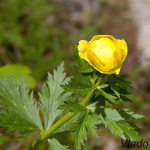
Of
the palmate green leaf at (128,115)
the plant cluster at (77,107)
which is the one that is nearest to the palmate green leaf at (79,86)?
the plant cluster at (77,107)

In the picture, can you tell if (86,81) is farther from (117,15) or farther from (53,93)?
(117,15)

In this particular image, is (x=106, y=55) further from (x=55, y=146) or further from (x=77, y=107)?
(x=55, y=146)

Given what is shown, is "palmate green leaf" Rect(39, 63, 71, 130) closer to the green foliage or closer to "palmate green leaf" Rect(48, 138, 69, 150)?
"palmate green leaf" Rect(48, 138, 69, 150)

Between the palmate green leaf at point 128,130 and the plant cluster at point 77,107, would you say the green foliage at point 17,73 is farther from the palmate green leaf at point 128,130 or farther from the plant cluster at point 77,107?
the palmate green leaf at point 128,130

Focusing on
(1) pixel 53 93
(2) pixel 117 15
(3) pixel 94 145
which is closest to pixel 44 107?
(1) pixel 53 93

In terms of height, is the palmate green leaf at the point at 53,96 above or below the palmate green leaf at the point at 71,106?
above

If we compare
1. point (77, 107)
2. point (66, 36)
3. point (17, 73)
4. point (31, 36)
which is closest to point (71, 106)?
point (77, 107)
